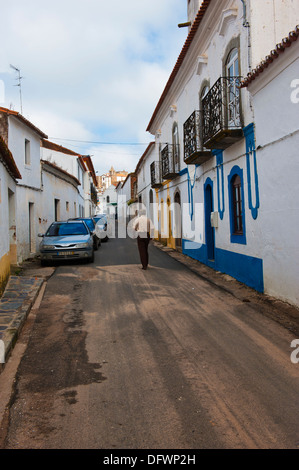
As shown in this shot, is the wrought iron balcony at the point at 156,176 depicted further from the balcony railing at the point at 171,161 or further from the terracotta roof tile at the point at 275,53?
the terracotta roof tile at the point at 275,53

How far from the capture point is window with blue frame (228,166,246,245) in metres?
8.98

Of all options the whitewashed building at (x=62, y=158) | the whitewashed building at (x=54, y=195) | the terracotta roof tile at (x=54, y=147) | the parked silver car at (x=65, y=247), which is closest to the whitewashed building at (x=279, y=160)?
the parked silver car at (x=65, y=247)

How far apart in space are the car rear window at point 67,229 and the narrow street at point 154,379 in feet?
20.7

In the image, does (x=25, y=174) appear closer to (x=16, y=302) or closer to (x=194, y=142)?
(x=194, y=142)

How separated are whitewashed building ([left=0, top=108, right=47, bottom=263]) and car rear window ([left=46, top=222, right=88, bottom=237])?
1.10 metres

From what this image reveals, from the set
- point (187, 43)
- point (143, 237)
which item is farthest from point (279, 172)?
point (187, 43)

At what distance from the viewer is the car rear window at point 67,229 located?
44.7ft

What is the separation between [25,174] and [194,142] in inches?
258

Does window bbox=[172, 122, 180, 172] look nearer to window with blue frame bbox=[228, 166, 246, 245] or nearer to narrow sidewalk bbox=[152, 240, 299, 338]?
narrow sidewalk bbox=[152, 240, 299, 338]

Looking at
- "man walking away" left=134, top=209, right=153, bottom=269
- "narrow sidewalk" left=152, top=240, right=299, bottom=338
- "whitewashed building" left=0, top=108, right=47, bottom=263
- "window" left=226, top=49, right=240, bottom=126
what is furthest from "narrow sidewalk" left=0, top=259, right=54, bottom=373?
"window" left=226, top=49, right=240, bottom=126

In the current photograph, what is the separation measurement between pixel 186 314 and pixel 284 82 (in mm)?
4349

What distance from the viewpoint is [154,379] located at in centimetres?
396
